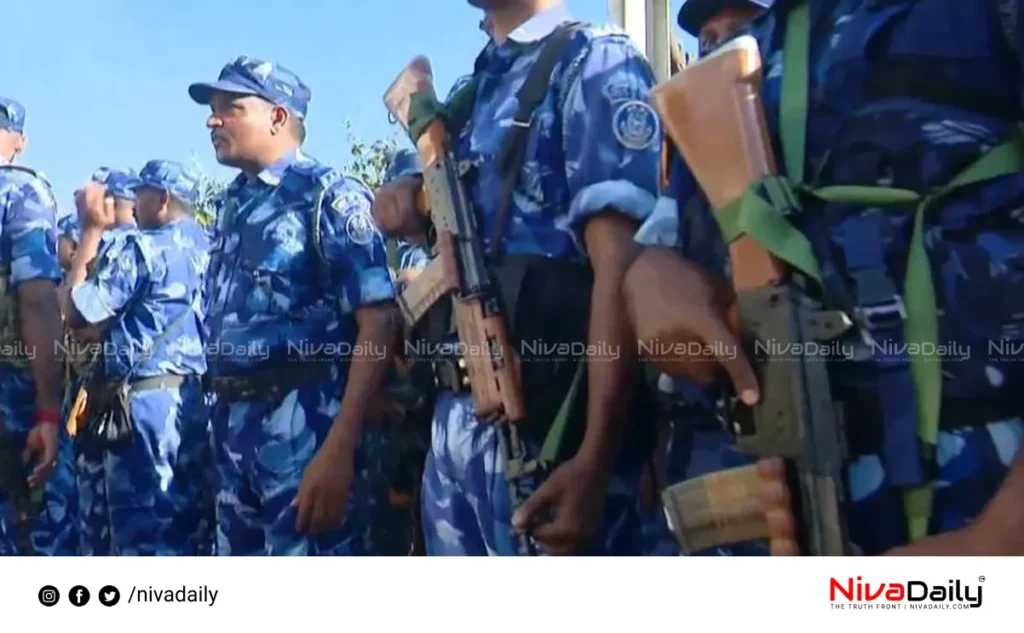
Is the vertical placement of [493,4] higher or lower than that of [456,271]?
higher

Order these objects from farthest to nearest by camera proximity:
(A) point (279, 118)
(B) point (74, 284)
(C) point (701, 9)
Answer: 1. (B) point (74, 284)
2. (A) point (279, 118)
3. (C) point (701, 9)

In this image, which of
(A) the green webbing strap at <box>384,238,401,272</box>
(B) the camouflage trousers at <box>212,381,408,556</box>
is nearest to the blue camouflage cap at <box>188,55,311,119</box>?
(A) the green webbing strap at <box>384,238,401,272</box>

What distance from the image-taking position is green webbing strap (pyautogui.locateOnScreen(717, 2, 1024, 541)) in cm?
179

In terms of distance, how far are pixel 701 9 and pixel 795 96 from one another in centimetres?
28

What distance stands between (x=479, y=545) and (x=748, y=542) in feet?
1.47

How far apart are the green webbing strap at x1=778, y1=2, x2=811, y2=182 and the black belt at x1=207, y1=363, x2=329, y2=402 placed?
871mm

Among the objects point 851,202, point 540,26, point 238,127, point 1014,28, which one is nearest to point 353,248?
point 238,127

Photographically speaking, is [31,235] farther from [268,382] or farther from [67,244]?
[268,382]

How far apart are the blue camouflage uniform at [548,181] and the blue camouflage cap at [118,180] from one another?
0.54 meters

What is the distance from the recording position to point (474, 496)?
2279 millimetres

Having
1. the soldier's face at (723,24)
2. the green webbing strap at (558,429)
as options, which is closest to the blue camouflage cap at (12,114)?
the green webbing strap at (558,429)

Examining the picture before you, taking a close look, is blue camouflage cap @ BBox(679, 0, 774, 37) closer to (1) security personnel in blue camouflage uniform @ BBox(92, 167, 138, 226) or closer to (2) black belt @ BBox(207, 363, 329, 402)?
(2) black belt @ BBox(207, 363, 329, 402)
